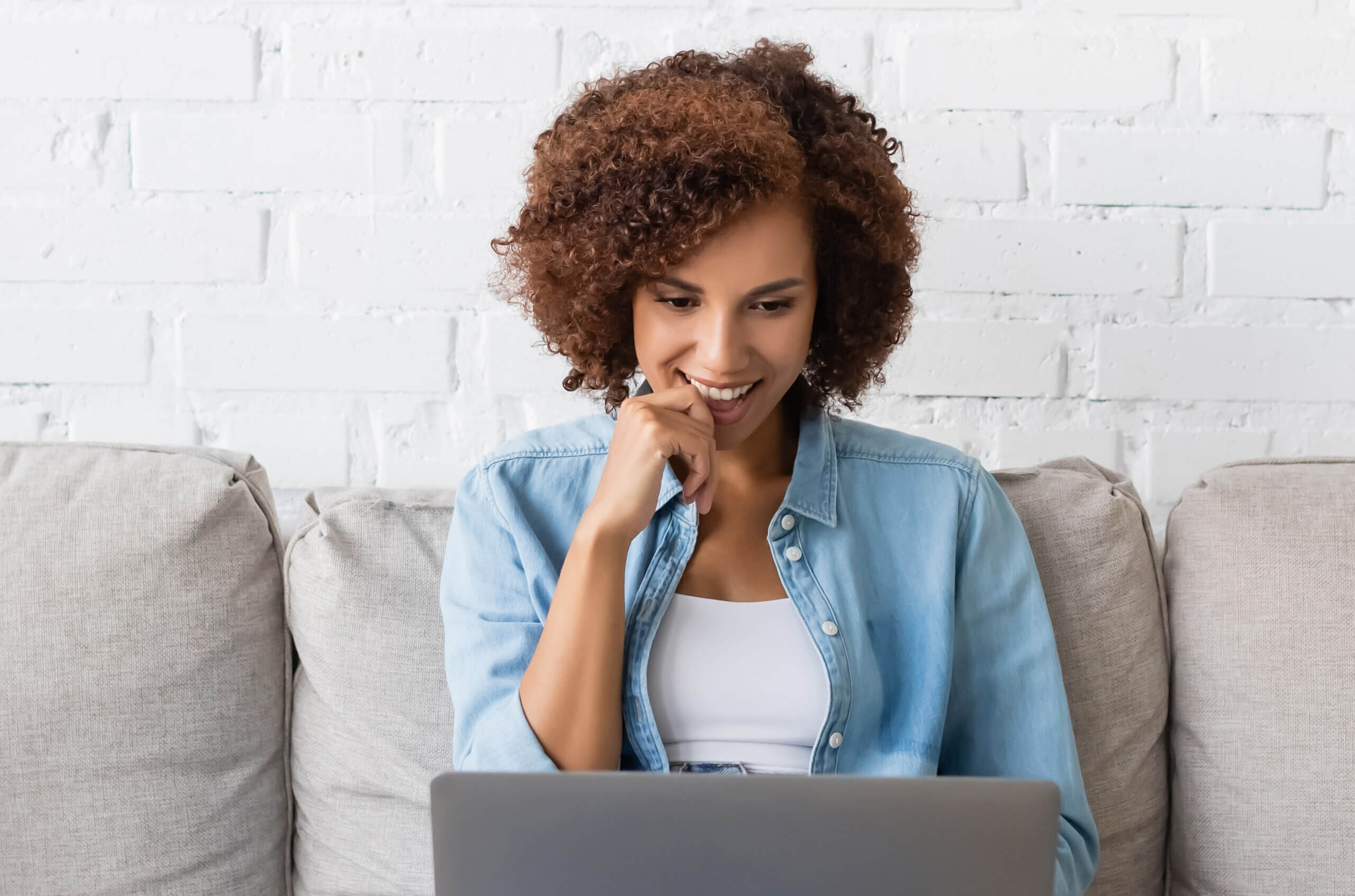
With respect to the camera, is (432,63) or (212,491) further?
(432,63)

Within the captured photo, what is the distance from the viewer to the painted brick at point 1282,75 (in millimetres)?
1425

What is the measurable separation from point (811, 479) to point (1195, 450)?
640 millimetres

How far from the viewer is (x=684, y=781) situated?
63 cm

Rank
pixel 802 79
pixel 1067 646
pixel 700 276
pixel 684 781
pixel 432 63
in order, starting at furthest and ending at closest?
pixel 432 63 < pixel 1067 646 < pixel 802 79 < pixel 700 276 < pixel 684 781

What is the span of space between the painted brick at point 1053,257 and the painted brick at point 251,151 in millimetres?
744

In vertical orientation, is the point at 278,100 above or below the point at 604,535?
above

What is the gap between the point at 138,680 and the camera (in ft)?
3.88

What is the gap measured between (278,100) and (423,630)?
0.72 m

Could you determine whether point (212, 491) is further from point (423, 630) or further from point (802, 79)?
point (802, 79)

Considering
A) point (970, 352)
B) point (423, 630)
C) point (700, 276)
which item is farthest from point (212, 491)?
point (970, 352)

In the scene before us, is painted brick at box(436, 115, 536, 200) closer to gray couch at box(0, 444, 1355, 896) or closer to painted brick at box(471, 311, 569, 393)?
painted brick at box(471, 311, 569, 393)

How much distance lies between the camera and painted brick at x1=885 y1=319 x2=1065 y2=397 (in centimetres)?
146

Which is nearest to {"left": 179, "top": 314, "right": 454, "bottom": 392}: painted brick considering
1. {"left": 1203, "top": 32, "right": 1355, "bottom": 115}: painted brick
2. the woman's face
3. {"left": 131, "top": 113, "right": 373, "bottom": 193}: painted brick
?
{"left": 131, "top": 113, "right": 373, "bottom": 193}: painted brick

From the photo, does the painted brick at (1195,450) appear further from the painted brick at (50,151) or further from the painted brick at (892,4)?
the painted brick at (50,151)
